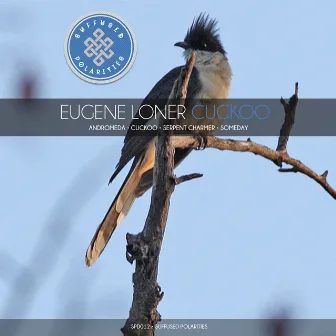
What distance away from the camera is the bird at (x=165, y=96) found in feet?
19.7

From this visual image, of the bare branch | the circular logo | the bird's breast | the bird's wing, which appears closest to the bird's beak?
the bird's breast

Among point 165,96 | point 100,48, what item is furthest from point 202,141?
point 165,96

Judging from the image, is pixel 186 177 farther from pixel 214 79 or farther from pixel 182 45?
pixel 182 45

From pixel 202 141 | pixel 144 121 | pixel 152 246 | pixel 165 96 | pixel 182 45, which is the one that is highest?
pixel 182 45

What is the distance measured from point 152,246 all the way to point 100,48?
207cm

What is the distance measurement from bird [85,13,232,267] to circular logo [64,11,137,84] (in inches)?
34.2

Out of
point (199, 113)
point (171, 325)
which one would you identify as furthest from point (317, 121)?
point (171, 325)

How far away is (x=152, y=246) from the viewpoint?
3.96 m

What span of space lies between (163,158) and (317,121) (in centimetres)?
222

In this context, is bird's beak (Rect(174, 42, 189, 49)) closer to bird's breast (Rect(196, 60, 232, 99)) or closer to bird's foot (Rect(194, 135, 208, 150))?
bird's breast (Rect(196, 60, 232, 99))

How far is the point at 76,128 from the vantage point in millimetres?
5391

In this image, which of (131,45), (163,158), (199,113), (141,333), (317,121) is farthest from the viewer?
(199,113)

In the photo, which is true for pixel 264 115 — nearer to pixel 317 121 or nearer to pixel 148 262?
pixel 317 121

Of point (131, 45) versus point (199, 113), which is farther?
point (199, 113)
